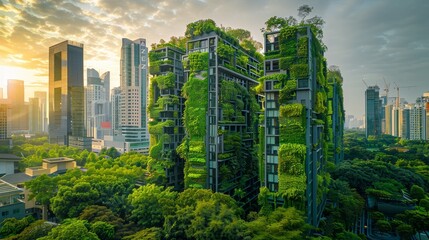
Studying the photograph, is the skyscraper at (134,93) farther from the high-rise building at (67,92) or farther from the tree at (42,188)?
the tree at (42,188)

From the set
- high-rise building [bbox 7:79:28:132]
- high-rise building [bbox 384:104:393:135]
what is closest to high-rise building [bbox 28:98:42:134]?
high-rise building [bbox 7:79:28:132]

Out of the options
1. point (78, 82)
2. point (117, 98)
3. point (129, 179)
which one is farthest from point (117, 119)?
point (129, 179)

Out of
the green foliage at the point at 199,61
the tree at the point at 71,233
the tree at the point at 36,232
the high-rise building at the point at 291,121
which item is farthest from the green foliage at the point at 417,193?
the tree at the point at 36,232

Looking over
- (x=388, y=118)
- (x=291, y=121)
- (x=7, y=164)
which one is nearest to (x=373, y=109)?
(x=388, y=118)

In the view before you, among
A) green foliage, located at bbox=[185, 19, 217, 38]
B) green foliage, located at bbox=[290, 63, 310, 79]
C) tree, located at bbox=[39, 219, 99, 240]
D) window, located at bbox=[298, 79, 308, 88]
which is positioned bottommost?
tree, located at bbox=[39, 219, 99, 240]

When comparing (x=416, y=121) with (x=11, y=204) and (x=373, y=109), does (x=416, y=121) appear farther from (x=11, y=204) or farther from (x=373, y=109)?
(x=11, y=204)

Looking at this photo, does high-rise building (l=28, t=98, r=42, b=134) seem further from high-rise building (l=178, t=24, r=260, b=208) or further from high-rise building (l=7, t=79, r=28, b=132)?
high-rise building (l=178, t=24, r=260, b=208)
